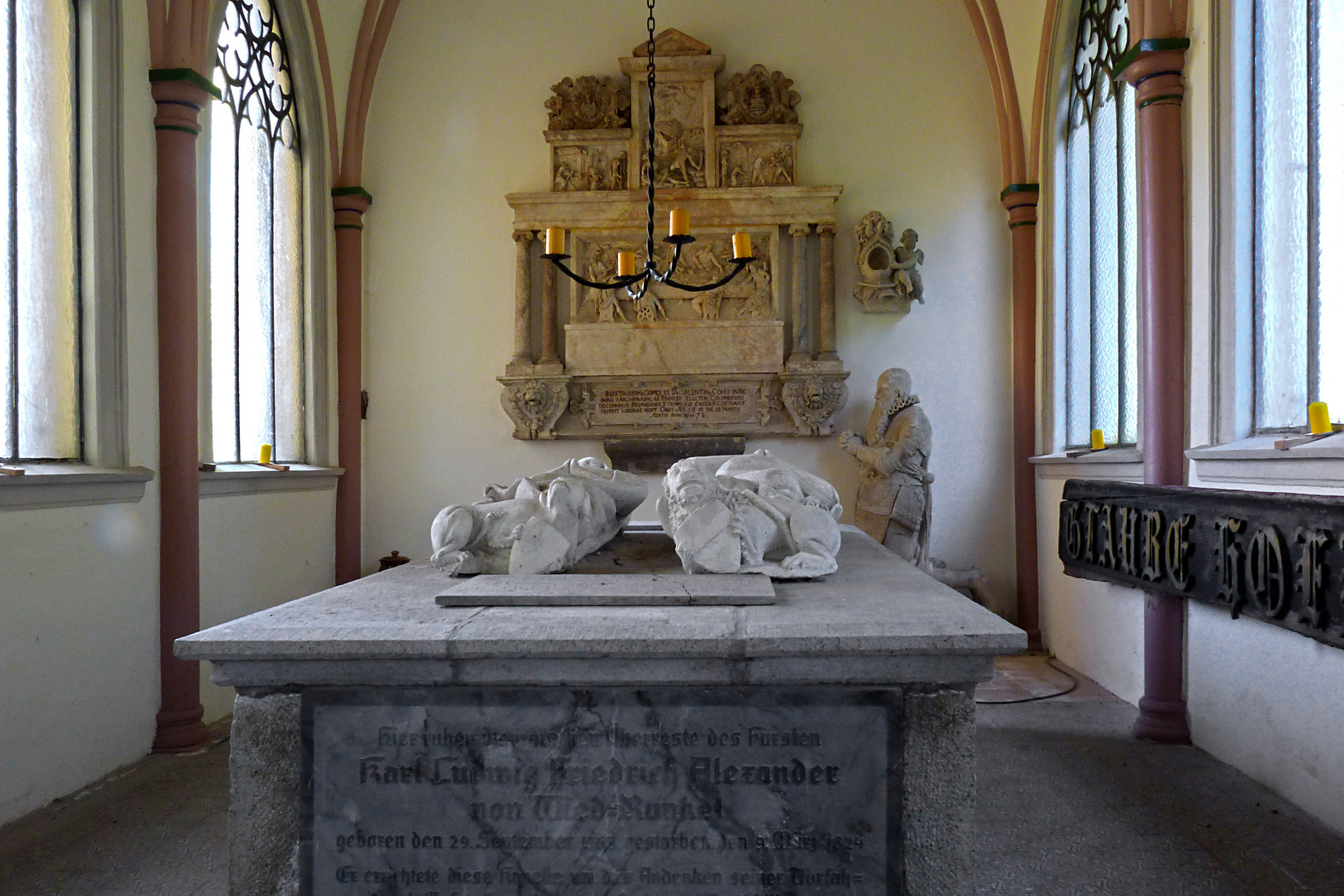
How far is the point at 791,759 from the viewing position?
1.89m

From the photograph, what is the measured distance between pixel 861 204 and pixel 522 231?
7.95 feet

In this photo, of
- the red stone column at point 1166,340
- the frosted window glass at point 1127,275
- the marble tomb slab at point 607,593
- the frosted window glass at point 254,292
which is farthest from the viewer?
the frosted window glass at point 254,292

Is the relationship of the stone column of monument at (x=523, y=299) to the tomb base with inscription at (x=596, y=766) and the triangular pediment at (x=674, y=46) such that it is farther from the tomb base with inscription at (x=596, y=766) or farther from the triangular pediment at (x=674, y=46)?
the tomb base with inscription at (x=596, y=766)

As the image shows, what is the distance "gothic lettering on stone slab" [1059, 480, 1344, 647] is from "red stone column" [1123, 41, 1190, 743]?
25cm

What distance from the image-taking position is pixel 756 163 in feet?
20.9

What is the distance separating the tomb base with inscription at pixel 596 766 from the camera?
1.87 meters

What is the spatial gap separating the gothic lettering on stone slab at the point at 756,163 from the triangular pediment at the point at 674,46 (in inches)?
26.3

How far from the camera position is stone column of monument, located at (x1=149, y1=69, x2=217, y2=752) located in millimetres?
4070

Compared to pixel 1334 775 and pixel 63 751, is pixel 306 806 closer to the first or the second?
pixel 63 751

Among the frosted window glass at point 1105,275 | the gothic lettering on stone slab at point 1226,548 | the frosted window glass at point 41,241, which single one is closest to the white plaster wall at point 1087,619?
the gothic lettering on stone slab at point 1226,548

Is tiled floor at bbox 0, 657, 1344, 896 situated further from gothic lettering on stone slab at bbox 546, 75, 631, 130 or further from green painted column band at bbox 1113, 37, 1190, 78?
gothic lettering on stone slab at bbox 546, 75, 631, 130

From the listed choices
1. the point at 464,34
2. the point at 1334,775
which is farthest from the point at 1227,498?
the point at 464,34

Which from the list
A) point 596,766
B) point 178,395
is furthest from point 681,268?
point 596,766

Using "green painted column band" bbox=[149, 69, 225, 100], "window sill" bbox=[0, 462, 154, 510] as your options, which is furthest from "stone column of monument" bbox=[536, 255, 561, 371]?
"window sill" bbox=[0, 462, 154, 510]
